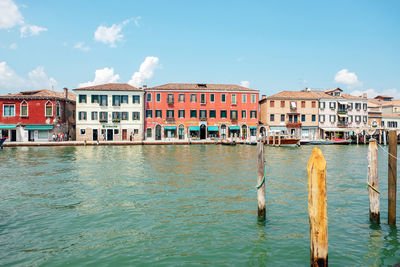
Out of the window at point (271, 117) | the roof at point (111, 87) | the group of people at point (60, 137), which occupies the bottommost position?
the group of people at point (60, 137)

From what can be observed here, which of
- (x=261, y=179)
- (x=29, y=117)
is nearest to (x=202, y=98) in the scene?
(x=29, y=117)

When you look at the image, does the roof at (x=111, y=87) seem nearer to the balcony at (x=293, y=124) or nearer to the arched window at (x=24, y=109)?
the arched window at (x=24, y=109)

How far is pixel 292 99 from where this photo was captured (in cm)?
4953

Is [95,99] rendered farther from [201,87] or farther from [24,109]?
[201,87]

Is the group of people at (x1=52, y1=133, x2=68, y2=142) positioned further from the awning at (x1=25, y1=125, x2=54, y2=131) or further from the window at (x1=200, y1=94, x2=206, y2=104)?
the window at (x1=200, y1=94, x2=206, y2=104)

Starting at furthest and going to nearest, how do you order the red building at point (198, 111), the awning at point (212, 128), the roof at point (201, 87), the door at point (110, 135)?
the awning at point (212, 128)
the roof at point (201, 87)
the red building at point (198, 111)
the door at point (110, 135)

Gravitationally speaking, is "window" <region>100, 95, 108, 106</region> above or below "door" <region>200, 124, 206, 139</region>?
above

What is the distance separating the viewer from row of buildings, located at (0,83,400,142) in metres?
41.9

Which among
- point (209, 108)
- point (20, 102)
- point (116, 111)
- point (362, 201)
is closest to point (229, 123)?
point (209, 108)

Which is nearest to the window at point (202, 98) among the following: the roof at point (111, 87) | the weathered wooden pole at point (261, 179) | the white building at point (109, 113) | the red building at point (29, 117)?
the white building at point (109, 113)

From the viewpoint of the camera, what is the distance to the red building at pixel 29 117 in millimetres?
41500

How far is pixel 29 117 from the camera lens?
41.8 m

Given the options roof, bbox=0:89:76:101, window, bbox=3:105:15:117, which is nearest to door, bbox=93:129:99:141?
roof, bbox=0:89:76:101

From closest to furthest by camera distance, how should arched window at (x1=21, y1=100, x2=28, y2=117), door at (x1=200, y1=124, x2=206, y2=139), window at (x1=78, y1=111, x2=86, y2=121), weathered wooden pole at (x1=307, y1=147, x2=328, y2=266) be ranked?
weathered wooden pole at (x1=307, y1=147, x2=328, y2=266)
arched window at (x1=21, y1=100, x2=28, y2=117)
window at (x1=78, y1=111, x2=86, y2=121)
door at (x1=200, y1=124, x2=206, y2=139)
